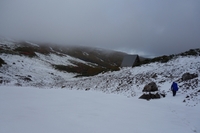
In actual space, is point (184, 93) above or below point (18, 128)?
above

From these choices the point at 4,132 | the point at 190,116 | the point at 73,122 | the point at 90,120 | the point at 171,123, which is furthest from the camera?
the point at 190,116

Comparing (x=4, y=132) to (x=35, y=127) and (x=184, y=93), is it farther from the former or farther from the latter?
(x=184, y=93)

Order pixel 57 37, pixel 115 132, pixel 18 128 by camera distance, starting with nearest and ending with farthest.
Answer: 1. pixel 18 128
2. pixel 115 132
3. pixel 57 37

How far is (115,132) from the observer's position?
3951 millimetres

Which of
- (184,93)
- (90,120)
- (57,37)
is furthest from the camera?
(57,37)

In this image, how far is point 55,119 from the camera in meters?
4.47

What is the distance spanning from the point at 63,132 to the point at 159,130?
345cm

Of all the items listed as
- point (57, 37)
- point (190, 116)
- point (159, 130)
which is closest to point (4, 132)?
point (159, 130)

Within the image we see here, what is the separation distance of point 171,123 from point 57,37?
208 meters

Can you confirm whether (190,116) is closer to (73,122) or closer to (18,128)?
(73,122)

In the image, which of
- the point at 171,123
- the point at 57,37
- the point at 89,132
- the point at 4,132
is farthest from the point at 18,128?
the point at 57,37

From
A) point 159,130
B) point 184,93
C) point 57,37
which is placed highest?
point 57,37

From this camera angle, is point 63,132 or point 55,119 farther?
point 55,119

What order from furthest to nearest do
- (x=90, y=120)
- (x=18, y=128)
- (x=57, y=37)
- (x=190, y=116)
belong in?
(x=57, y=37) → (x=190, y=116) → (x=90, y=120) → (x=18, y=128)
